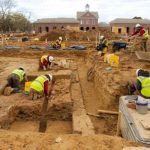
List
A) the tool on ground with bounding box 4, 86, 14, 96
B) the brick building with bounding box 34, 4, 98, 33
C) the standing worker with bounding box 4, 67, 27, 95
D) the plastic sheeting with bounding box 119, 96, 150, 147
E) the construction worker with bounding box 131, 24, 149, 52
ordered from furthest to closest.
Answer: the brick building with bounding box 34, 4, 98, 33 < the construction worker with bounding box 131, 24, 149, 52 < the standing worker with bounding box 4, 67, 27, 95 < the tool on ground with bounding box 4, 86, 14, 96 < the plastic sheeting with bounding box 119, 96, 150, 147

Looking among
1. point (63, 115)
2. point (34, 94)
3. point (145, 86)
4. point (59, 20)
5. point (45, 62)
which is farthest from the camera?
point (59, 20)

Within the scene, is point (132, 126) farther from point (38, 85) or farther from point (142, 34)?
point (142, 34)

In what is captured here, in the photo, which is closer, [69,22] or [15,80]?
[15,80]

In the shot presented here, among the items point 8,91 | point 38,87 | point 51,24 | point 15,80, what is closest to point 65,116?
point 38,87

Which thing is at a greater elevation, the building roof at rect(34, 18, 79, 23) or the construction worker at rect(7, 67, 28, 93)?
the building roof at rect(34, 18, 79, 23)

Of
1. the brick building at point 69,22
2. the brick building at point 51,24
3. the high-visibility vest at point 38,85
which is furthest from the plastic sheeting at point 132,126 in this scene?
the brick building at point 51,24

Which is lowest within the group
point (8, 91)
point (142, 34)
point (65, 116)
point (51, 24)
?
point (65, 116)

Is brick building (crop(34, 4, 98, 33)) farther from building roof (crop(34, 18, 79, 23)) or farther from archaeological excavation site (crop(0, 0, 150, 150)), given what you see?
archaeological excavation site (crop(0, 0, 150, 150))

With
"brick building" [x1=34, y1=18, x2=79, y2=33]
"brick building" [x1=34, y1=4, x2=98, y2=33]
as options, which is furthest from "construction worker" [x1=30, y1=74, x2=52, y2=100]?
"brick building" [x1=34, y1=18, x2=79, y2=33]

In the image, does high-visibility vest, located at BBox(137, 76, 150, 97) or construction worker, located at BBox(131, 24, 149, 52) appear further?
construction worker, located at BBox(131, 24, 149, 52)

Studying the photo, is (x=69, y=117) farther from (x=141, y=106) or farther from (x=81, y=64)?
(x=81, y=64)

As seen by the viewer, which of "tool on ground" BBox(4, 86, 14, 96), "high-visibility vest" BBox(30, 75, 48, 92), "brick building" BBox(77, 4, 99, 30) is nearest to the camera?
"high-visibility vest" BBox(30, 75, 48, 92)

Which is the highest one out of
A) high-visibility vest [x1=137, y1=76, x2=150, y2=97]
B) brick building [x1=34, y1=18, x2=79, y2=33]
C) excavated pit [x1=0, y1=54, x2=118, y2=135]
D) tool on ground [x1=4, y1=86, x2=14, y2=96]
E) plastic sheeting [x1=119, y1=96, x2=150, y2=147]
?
brick building [x1=34, y1=18, x2=79, y2=33]

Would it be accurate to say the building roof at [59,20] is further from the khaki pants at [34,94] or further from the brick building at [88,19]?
the khaki pants at [34,94]
